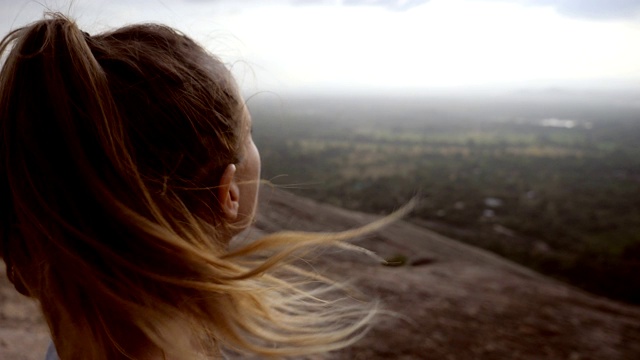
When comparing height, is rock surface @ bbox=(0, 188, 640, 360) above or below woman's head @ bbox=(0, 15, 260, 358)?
below

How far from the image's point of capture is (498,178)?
2959cm

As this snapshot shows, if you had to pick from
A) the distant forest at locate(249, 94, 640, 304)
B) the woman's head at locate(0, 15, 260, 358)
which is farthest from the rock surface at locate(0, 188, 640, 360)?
the woman's head at locate(0, 15, 260, 358)

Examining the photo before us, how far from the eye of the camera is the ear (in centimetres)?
83

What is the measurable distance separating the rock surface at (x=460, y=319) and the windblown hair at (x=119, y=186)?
1.36 metres

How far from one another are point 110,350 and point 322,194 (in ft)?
66.3

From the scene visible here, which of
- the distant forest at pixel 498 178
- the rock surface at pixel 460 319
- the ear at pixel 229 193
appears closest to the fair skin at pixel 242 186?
the ear at pixel 229 193

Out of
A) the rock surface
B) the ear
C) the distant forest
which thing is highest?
the ear

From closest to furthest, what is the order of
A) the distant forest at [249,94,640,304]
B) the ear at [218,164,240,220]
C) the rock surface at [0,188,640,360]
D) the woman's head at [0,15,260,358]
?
1. the woman's head at [0,15,260,358]
2. the ear at [218,164,240,220]
3. the rock surface at [0,188,640,360]
4. the distant forest at [249,94,640,304]

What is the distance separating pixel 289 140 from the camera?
48312mm

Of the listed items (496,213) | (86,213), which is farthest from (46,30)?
(496,213)

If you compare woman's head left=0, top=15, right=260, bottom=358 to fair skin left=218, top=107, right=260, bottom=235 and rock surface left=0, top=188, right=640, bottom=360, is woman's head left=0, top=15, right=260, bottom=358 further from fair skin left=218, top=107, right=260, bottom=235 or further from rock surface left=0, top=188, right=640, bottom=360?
rock surface left=0, top=188, right=640, bottom=360

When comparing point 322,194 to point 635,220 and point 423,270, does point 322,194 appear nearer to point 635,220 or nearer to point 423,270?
point 635,220

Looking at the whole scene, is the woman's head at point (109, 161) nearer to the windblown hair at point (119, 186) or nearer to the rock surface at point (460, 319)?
the windblown hair at point (119, 186)

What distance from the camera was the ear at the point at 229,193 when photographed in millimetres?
834
